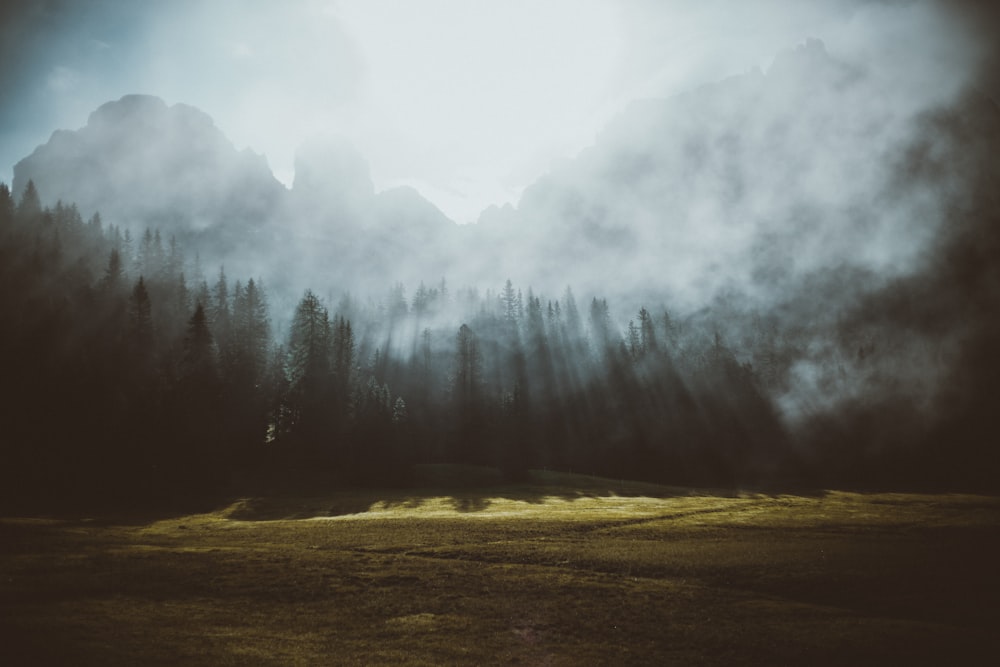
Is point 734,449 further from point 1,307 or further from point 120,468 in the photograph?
point 1,307

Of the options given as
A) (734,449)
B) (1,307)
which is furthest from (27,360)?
(734,449)

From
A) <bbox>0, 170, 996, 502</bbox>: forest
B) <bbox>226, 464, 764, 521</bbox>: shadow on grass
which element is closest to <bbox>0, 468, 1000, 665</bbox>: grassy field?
<bbox>226, 464, 764, 521</bbox>: shadow on grass

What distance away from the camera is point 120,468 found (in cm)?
6994

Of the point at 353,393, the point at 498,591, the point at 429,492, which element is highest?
the point at 353,393

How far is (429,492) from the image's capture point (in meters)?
87.5

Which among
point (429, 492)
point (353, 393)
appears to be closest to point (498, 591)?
point (429, 492)

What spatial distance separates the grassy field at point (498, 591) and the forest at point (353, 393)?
21415mm

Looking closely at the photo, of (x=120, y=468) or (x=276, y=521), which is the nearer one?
(x=276, y=521)

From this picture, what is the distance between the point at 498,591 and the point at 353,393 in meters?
79.7

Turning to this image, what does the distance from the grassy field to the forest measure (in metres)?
21.4

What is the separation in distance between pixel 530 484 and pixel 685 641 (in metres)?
77.6

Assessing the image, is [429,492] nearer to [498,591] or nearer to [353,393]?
[353,393]

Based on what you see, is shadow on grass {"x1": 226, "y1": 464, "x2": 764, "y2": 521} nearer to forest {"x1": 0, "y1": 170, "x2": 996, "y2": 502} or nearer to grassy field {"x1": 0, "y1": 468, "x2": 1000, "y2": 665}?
forest {"x1": 0, "y1": 170, "x2": 996, "y2": 502}

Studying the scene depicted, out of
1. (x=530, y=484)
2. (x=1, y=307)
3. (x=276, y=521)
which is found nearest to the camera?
(x=276, y=521)
